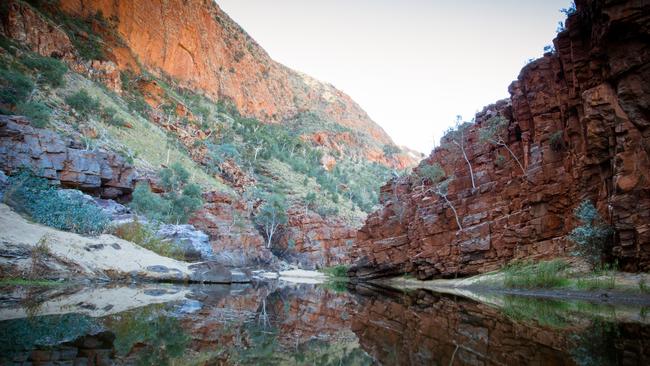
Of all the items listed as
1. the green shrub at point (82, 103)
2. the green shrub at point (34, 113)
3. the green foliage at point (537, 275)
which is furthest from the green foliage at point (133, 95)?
the green foliage at point (537, 275)

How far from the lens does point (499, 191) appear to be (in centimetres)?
2786

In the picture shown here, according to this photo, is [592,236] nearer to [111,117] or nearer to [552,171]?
[552,171]

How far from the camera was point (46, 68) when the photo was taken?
4153 cm

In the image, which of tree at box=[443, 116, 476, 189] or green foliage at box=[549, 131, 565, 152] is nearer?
green foliage at box=[549, 131, 565, 152]

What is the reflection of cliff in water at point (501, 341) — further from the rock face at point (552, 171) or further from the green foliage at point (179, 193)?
the green foliage at point (179, 193)

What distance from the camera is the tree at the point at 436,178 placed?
3251cm

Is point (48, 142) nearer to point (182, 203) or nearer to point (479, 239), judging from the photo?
point (182, 203)

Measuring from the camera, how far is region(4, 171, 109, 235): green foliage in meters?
16.8

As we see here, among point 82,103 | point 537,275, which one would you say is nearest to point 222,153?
point 82,103

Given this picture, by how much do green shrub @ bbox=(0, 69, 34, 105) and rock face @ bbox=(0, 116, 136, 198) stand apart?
205 inches

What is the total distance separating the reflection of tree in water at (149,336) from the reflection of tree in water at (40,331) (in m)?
0.43

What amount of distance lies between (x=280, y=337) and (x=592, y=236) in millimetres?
16902

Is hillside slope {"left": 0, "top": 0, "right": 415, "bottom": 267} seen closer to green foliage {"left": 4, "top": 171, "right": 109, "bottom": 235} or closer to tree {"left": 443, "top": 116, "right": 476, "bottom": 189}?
green foliage {"left": 4, "top": 171, "right": 109, "bottom": 235}

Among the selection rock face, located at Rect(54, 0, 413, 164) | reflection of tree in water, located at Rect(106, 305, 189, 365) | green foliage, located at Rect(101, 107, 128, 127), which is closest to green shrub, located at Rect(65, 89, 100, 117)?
green foliage, located at Rect(101, 107, 128, 127)
